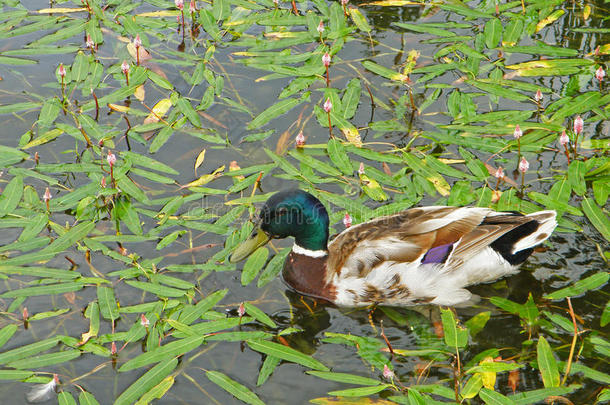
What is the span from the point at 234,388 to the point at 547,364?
1.85 meters

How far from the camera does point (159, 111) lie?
655 centimetres

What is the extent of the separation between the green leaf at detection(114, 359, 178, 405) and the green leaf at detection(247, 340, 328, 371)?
0.51 m

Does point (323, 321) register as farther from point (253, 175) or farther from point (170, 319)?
point (253, 175)

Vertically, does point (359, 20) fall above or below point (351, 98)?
above

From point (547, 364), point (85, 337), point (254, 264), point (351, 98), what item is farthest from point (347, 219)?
point (85, 337)

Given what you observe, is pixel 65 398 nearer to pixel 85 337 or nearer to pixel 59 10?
pixel 85 337

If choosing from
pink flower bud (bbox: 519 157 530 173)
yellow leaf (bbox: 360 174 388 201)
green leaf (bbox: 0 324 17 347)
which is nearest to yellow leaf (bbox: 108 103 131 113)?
yellow leaf (bbox: 360 174 388 201)

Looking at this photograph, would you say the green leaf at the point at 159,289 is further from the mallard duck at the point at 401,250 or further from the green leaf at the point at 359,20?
the green leaf at the point at 359,20

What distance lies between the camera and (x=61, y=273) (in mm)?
5109

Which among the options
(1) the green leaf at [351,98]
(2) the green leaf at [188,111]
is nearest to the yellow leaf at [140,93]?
(2) the green leaf at [188,111]

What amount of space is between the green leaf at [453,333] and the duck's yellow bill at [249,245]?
135 centimetres

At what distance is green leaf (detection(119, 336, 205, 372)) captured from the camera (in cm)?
451

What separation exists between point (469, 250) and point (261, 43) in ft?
10.8

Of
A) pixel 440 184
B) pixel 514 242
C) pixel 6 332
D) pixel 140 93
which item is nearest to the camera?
pixel 6 332
